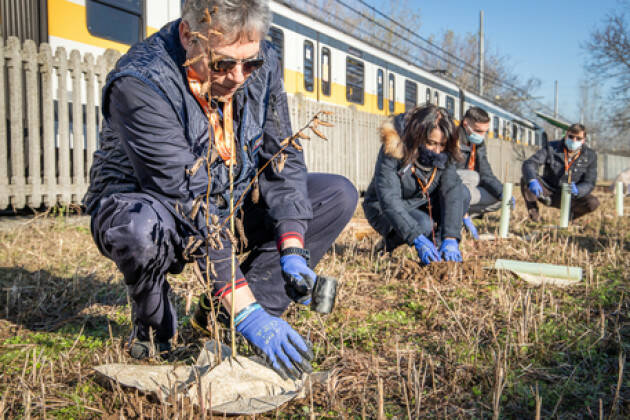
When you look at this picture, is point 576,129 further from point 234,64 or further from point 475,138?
point 234,64

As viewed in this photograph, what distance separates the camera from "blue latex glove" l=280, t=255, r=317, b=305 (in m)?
1.79

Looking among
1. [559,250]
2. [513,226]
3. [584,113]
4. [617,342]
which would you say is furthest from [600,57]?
[584,113]

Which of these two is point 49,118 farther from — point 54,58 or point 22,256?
point 22,256

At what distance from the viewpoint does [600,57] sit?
26.8m

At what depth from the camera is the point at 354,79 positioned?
1107 cm

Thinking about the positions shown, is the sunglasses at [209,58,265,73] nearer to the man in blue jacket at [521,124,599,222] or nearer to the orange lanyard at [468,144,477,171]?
the orange lanyard at [468,144,477,171]

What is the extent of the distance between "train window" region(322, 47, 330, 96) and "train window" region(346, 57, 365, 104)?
0.81m

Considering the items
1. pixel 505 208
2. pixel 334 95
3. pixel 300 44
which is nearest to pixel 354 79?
pixel 334 95

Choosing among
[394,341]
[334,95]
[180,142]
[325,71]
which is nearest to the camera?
[180,142]

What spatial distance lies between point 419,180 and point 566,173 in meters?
4.11

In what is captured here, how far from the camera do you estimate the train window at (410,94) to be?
1380cm

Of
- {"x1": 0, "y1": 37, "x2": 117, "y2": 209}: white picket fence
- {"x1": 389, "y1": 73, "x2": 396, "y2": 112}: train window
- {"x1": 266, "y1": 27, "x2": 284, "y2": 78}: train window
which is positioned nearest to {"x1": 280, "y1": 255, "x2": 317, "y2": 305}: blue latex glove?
{"x1": 0, "y1": 37, "x2": 117, "y2": 209}: white picket fence

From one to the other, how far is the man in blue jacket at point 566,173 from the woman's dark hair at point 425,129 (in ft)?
11.2

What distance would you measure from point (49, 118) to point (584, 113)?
75.4 m
